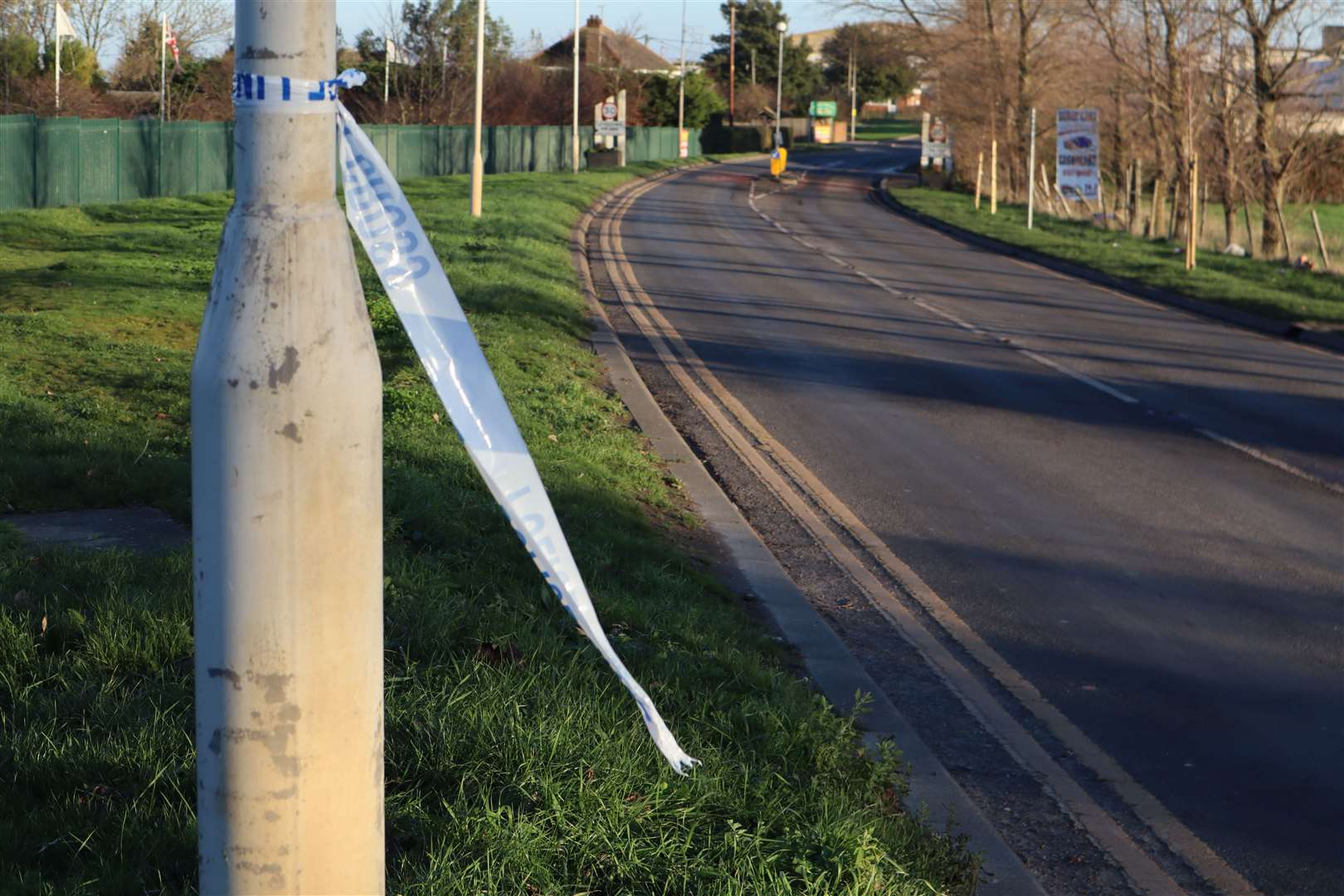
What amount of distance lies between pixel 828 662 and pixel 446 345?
359 centimetres

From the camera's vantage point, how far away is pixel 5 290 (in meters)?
13.4

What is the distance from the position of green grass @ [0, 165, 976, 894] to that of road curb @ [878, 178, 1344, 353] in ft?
39.3

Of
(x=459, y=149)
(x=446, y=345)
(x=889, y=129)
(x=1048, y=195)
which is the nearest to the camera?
(x=446, y=345)

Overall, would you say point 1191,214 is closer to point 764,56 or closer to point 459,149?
point 459,149

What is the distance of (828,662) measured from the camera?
5762mm

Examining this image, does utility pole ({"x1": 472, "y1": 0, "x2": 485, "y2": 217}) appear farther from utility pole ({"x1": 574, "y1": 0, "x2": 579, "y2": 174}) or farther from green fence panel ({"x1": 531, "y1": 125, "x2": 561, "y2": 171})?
green fence panel ({"x1": 531, "y1": 125, "x2": 561, "y2": 171})

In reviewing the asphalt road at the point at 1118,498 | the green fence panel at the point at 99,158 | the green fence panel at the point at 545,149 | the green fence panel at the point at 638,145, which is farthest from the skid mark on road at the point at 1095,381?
the green fence panel at the point at 638,145

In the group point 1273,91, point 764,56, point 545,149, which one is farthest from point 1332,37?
point 764,56

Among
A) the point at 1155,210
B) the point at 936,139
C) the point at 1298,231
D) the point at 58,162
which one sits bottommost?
the point at 1298,231

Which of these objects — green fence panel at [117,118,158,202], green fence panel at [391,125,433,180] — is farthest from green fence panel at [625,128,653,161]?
green fence panel at [117,118,158,202]

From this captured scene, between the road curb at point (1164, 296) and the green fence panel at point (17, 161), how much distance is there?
18.3m

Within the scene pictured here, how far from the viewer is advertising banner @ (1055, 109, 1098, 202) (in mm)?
29234

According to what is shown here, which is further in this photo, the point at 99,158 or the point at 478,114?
the point at 99,158

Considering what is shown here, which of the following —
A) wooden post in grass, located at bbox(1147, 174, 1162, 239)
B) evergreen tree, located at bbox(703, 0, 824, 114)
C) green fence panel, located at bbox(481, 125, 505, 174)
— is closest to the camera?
wooden post in grass, located at bbox(1147, 174, 1162, 239)
